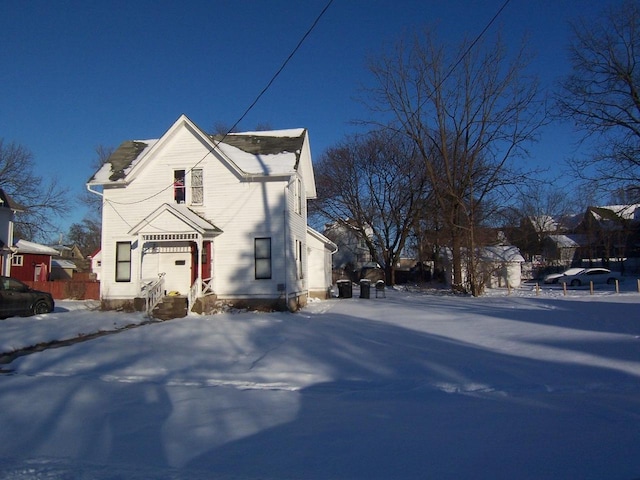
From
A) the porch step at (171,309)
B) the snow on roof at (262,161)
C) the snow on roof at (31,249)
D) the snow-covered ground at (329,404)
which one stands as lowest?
the snow-covered ground at (329,404)

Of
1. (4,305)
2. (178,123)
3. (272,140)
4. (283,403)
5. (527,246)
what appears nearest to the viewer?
(283,403)

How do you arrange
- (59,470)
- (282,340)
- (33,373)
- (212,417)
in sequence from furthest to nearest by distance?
(282,340) < (33,373) < (212,417) < (59,470)

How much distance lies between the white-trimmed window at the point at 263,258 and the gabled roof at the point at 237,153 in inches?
103

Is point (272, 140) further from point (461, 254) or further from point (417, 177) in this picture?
point (417, 177)

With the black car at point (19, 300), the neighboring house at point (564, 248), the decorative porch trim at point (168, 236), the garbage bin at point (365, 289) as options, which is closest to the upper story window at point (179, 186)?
the decorative porch trim at point (168, 236)

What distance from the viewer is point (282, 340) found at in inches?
465

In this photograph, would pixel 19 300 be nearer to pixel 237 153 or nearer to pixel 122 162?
pixel 122 162

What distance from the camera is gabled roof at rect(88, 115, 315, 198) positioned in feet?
62.0

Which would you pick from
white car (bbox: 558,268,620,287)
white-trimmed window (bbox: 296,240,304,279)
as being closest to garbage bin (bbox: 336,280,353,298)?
white-trimmed window (bbox: 296,240,304,279)

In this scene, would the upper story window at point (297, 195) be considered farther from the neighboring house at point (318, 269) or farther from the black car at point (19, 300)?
the black car at point (19, 300)

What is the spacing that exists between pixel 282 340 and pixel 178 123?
11.3 m

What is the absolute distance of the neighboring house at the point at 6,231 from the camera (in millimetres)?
28441

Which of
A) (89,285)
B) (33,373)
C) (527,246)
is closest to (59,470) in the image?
(33,373)

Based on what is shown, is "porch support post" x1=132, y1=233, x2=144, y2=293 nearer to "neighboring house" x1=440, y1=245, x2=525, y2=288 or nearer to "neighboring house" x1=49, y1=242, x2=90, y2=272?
"neighboring house" x1=440, y1=245, x2=525, y2=288
